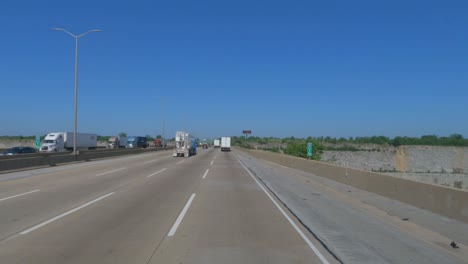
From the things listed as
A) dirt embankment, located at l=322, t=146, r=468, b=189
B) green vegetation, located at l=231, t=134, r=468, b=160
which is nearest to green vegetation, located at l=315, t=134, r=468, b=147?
green vegetation, located at l=231, t=134, r=468, b=160

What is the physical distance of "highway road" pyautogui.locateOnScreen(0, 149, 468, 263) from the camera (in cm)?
813

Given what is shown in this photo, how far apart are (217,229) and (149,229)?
1.54m

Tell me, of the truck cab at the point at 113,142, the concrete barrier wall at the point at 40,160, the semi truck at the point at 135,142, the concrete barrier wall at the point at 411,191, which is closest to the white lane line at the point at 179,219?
the concrete barrier wall at the point at 411,191

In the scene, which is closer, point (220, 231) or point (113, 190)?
point (220, 231)

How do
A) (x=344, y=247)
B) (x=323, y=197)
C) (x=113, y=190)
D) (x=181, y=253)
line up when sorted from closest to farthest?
(x=181, y=253) → (x=344, y=247) → (x=323, y=197) → (x=113, y=190)

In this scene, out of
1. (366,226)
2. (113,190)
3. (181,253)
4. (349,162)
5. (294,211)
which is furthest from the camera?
(349,162)

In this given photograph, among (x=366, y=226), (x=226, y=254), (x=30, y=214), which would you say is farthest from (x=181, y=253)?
(x=30, y=214)

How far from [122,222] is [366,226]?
592cm

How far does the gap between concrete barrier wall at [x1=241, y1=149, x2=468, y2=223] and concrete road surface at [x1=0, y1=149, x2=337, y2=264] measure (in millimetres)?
3821

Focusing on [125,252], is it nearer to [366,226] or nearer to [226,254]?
[226,254]

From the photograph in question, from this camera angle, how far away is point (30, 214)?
12.5 meters

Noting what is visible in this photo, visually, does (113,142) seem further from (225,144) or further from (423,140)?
(423,140)

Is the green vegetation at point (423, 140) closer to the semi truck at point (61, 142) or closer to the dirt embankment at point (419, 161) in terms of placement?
the dirt embankment at point (419, 161)

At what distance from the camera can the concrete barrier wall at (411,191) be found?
37.4ft
